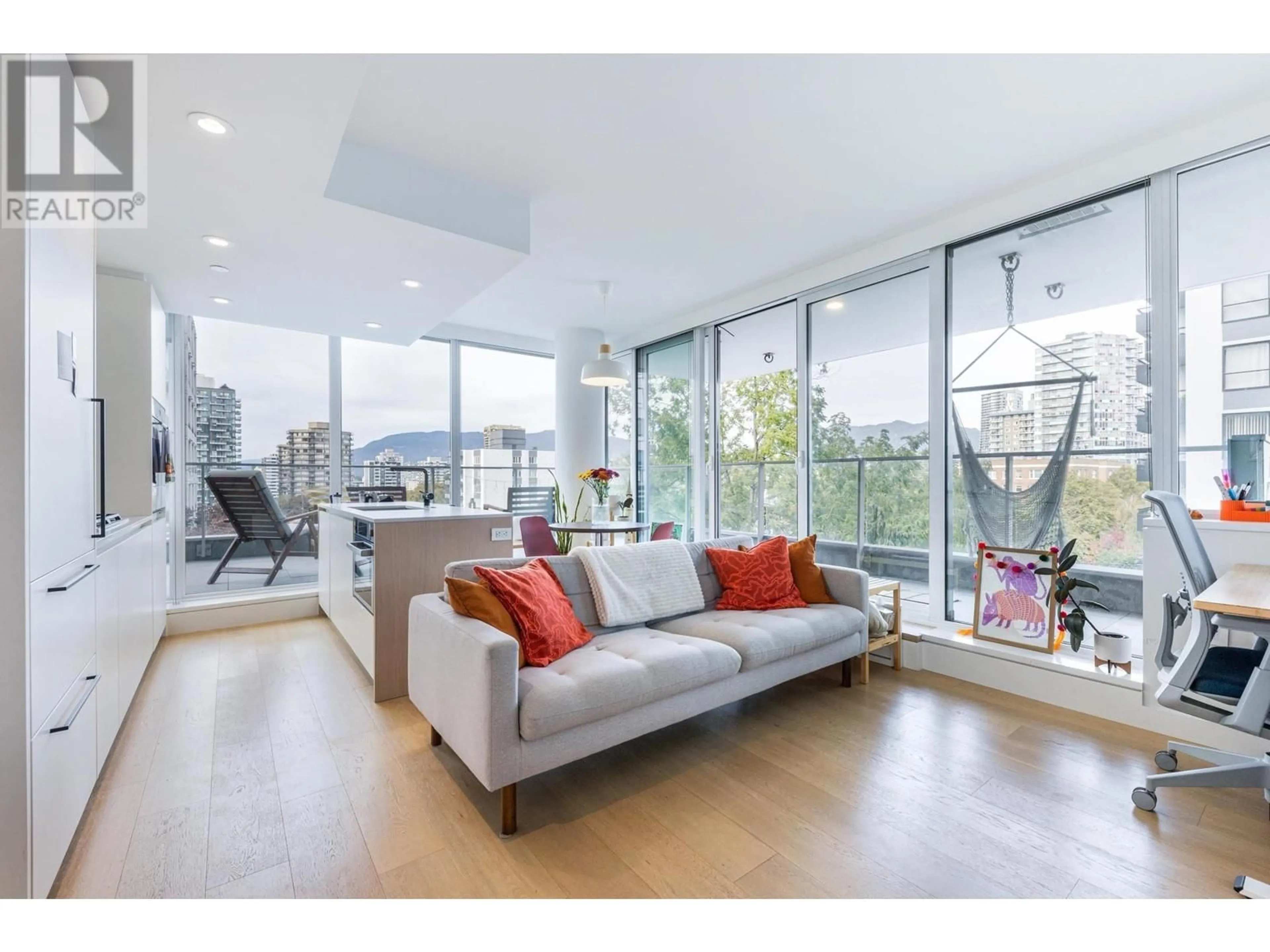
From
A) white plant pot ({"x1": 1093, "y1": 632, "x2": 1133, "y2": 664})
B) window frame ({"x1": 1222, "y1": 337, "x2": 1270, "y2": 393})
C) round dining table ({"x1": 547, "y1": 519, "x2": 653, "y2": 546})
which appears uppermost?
window frame ({"x1": 1222, "y1": 337, "x2": 1270, "y2": 393})

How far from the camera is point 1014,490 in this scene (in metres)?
3.17

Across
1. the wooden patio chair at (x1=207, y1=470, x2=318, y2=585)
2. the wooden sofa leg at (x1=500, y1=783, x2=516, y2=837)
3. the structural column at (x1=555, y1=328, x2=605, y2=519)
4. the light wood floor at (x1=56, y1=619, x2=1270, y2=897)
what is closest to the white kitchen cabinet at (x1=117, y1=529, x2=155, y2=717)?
the light wood floor at (x1=56, y1=619, x2=1270, y2=897)

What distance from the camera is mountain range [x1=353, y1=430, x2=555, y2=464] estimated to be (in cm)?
499

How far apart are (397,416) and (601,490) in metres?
2.12

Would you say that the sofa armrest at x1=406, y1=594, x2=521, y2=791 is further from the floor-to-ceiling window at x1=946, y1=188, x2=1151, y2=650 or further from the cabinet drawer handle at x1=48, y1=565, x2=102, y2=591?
the floor-to-ceiling window at x1=946, y1=188, x2=1151, y2=650

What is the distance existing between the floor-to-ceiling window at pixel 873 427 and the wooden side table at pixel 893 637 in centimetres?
48

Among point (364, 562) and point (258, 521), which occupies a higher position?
point (258, 521)

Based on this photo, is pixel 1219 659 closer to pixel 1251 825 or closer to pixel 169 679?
pixel 1251 825

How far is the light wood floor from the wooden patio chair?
1835 mm

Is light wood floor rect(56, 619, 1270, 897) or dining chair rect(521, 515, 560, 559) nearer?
light wood floor rect(56, 619, 1270, 897)

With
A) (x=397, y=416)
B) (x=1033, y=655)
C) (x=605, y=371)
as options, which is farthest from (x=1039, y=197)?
(x=397, y=416)

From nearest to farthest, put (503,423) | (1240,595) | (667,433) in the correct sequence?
(1240,595) → (667,433) → (503,423)

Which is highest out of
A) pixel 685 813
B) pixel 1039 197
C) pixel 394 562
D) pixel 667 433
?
pixel 1039 197

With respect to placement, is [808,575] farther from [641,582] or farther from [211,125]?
[211,125]
